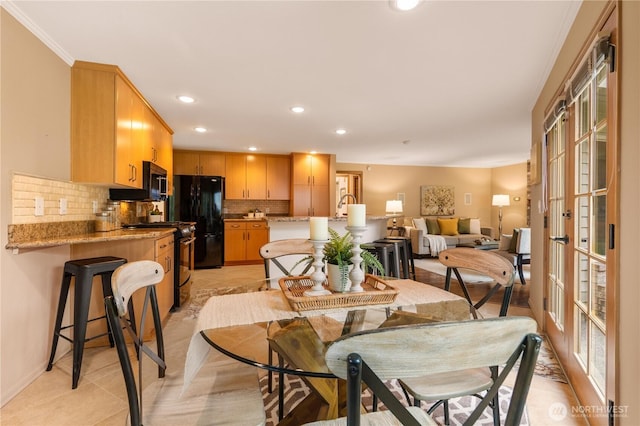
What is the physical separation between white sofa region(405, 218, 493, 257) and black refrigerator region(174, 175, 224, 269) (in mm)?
4047

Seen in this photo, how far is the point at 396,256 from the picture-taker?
3.56 m

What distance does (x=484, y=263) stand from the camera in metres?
1.61

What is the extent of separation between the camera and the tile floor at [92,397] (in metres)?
1.62

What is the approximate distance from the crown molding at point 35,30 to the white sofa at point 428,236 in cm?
616

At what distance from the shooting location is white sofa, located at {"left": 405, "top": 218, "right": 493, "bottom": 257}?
6.69 meters

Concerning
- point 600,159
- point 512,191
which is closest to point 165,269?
point 600,159

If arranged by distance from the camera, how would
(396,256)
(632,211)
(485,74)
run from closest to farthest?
(632,211) < (485,74) < (396,256)

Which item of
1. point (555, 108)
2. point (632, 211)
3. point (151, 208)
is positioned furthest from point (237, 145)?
point (632, 211)

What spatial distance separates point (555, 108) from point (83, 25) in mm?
3148

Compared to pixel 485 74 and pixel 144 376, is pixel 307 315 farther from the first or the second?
pixel 485 74

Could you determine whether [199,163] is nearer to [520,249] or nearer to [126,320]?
[126,320]

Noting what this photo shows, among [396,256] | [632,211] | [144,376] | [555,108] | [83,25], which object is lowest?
[144,376]

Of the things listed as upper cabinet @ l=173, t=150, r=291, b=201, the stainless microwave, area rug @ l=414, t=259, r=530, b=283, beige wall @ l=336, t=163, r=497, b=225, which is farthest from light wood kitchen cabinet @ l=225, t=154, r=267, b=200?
area rug @ l=414, t=259, r=530, b=283

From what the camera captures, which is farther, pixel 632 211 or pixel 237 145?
pixel 237 145
